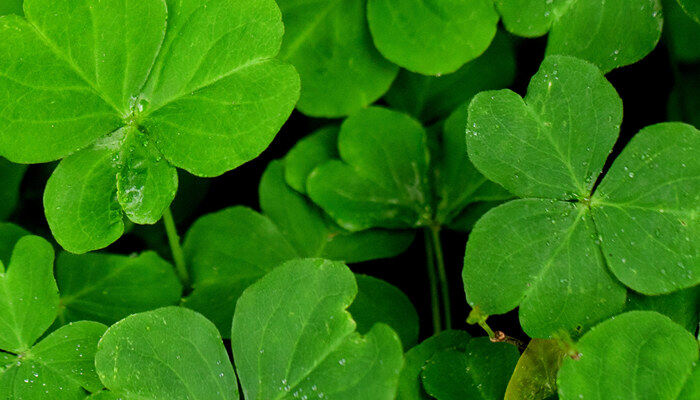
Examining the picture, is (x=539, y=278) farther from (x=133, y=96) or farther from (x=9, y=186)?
(x=9, y=186)

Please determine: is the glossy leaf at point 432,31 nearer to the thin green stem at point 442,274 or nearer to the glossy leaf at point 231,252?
the thin green stem at point 442,274

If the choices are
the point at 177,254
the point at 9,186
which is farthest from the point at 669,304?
the point at 9,186

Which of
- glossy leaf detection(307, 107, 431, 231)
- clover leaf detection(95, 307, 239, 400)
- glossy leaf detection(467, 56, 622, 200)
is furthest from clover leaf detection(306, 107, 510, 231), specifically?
clover leaf detection(95, 307, 239, 400)

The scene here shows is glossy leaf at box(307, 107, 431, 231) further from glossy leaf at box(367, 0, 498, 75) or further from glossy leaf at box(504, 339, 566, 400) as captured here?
glossy leaf at box(504, 339, 566, 400)

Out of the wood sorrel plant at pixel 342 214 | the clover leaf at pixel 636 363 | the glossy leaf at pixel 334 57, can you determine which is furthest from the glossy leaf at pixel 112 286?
the clover leaf at pixel 636 363

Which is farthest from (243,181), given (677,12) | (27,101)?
(677,12)

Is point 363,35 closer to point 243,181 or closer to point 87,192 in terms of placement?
point 243,181
